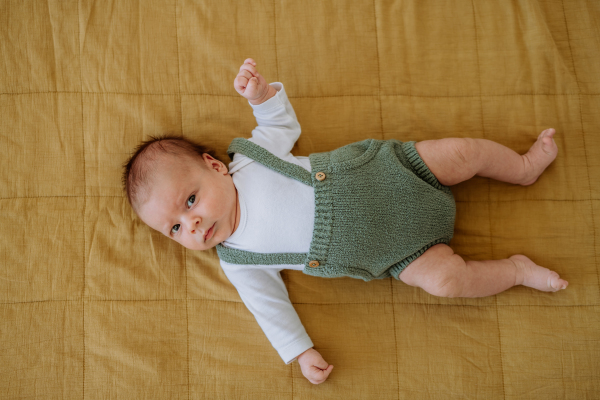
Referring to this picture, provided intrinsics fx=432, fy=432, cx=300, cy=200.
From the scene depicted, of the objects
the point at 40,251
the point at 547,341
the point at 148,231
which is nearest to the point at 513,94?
the point at 547,341

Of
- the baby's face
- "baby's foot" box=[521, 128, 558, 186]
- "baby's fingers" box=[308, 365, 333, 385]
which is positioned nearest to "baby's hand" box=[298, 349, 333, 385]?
"baby's fingers" box=[308, 365, 333, 385]

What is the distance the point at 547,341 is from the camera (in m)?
1.43

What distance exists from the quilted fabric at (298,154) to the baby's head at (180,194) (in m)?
0.18

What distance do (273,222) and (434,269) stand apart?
0.53 metres

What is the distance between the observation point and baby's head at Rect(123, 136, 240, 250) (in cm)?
129

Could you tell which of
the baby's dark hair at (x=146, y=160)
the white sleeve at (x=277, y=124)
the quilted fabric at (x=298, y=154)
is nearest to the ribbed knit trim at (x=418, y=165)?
the quilted fabric at (x=298, y=154)

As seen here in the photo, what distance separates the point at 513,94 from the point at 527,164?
0.91 ft

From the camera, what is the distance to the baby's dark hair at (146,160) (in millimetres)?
1300

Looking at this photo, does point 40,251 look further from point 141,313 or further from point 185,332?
point 185,332

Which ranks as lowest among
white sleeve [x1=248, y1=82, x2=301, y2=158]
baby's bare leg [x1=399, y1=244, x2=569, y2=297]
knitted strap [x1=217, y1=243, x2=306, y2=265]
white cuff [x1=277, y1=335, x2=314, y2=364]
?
white cuff [x1=277, y1=335, x2=314, y2=364]

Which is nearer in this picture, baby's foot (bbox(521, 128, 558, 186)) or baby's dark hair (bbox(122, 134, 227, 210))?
baby's dark hair (bbox(122, 134, 227, 210))

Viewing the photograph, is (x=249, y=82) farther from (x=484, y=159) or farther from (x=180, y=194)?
(x=484, y=159)

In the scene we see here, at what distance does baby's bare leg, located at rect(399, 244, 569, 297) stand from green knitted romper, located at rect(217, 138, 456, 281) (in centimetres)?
4

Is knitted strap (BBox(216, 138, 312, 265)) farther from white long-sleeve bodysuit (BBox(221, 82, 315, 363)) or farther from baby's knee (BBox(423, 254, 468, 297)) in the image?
baby's knee (BBox(423, 254, 468, 297))
